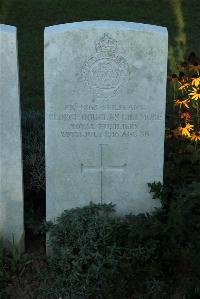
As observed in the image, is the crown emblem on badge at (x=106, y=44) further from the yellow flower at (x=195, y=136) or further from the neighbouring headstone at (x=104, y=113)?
the yellow flower at (x=195, y=136)

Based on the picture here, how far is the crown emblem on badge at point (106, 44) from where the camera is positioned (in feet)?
15.0

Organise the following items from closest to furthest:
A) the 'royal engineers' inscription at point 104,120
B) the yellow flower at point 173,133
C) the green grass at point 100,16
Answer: the 'royal engineers' inscription at point 104,120, the yellow flower at point 173,133, the green grass at point 100,16

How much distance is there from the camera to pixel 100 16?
1127 cm

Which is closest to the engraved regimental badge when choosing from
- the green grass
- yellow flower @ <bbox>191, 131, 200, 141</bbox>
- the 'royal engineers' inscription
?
the 'royal engineers' inscription

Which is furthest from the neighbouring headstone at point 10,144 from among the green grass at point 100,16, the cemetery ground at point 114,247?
the green grass at point 100,16

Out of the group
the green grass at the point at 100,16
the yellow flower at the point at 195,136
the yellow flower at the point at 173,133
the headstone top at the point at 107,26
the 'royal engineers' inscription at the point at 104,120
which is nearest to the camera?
the headstone top at the point at 107,26

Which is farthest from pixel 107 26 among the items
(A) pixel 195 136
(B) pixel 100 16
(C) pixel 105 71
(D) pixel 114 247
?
(B) pixel 100 16

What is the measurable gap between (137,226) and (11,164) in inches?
41.6

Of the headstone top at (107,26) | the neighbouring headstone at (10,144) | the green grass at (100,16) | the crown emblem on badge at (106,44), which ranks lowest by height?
the neighbouring headstone at (10,144)

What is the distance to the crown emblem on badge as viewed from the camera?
15.0 ft

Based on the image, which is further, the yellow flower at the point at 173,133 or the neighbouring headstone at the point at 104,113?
the yellow flower at the point at 173,133

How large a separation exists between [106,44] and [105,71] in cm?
20

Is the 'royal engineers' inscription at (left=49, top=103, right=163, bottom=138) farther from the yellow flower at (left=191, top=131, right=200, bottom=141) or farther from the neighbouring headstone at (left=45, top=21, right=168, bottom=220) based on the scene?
the yellow flower at (left=191, top=131, right=200, bottom=141)

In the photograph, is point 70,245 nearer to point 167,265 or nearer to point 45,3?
point 167,265
